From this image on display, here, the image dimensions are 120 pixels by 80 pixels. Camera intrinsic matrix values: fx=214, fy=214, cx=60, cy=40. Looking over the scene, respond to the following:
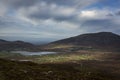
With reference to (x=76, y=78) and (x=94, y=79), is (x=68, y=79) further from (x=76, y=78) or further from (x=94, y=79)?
(x=94, y=79)

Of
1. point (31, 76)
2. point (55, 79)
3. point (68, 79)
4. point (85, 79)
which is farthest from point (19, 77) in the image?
point (85, 79)

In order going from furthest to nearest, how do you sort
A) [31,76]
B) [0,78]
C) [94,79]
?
[94,79] < [31,76] < [0,78]

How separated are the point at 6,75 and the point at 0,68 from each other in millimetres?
5213

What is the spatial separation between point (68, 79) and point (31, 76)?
245 inches

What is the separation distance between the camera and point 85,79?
36.5 m

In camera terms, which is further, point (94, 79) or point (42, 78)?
point (94, 79)

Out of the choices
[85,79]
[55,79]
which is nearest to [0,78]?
[55,79]

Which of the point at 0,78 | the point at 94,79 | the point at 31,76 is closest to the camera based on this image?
the point at 0,78

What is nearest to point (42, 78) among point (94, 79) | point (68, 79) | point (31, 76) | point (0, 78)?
point (31, 76)

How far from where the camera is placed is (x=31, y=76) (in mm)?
35844

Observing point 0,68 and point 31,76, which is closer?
point 31,76

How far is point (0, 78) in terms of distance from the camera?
109 feet

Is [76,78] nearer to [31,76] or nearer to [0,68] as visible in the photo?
[31,76]

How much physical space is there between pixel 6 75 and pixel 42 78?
19.6 ft
